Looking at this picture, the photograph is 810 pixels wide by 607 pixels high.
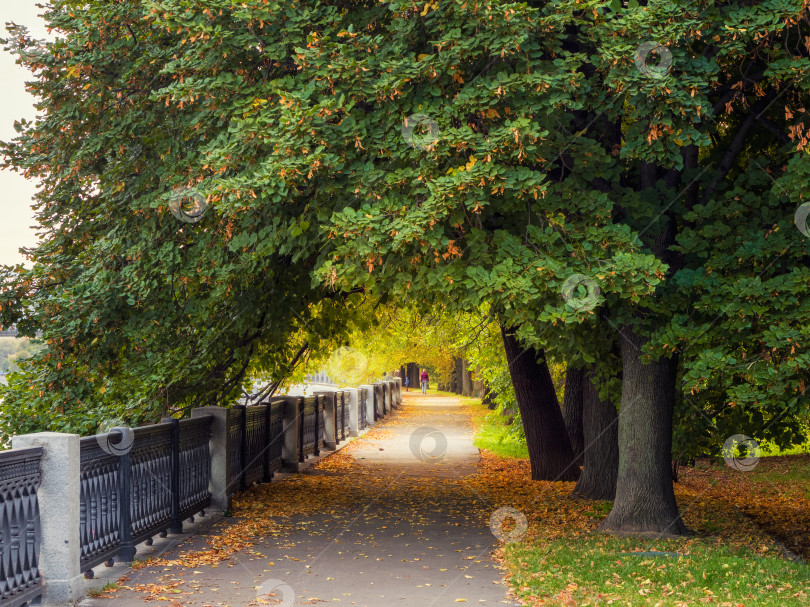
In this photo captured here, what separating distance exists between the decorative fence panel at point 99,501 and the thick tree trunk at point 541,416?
856 centimetres

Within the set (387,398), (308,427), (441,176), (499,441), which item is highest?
(441,176)

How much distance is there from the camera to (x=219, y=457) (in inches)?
470

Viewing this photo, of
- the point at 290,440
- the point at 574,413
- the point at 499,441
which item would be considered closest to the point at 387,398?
the point at 499,441

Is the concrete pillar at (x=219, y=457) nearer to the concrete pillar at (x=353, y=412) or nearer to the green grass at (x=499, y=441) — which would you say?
the green grass at (x=499, y=441)

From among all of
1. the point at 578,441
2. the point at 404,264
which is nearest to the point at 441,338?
the point at 578,441

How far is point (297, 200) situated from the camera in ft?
34.6

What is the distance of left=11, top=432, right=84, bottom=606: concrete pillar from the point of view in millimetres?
6891

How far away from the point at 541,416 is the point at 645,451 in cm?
519

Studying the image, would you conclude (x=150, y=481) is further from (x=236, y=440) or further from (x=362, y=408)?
(x=362, y=408)

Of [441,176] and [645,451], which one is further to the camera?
[645,451]

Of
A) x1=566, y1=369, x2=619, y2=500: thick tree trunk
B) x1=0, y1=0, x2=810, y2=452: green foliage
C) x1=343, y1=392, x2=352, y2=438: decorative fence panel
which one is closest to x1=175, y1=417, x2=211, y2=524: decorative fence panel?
x1=0, y1=0, x2=810, y2=452: green foliage

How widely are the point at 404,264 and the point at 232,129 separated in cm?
235

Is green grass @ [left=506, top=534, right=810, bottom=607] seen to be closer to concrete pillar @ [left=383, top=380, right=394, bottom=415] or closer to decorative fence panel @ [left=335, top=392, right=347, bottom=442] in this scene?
decorative fence panel @ [left=335, top=392, right=347, bottom=442]

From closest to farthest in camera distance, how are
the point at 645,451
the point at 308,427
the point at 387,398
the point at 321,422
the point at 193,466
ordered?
the point at 645,451 → the point at 193,466 → the point at 308,427 → the point at 321,422 → the point at 387,398
